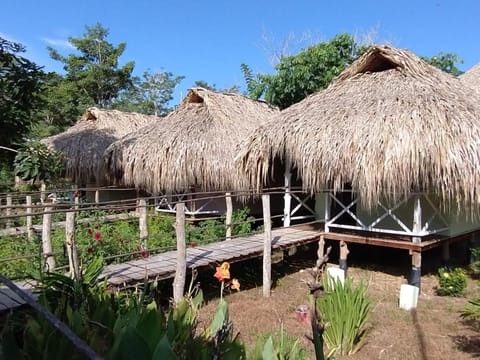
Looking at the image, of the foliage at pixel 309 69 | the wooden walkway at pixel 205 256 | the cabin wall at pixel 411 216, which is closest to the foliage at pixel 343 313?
the wooden walkway at pixel 205 256

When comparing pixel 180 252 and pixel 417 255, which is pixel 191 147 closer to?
pixel 180 252

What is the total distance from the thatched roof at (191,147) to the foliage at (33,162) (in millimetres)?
5610

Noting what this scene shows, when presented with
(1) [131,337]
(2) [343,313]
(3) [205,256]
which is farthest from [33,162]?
(3) [205,256]

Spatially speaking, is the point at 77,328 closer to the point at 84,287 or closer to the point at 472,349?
the point at 84,287

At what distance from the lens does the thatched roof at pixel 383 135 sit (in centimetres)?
564

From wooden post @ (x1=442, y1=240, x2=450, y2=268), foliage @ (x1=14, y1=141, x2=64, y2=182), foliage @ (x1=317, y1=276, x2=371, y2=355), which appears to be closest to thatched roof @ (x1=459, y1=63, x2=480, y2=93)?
wooden post @ (x1=442, y1=240, x2=450, y2=268)

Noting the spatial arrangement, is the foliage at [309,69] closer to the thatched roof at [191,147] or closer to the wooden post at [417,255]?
the thatched roof at [191,147]

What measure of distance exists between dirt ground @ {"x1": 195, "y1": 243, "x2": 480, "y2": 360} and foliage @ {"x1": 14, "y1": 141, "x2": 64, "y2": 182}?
66.6 inches

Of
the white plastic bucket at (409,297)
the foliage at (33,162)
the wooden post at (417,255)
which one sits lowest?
the white plastic bucket at (409,297)

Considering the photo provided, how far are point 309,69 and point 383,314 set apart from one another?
26.7ft

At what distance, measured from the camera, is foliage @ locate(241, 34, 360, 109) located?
1181 centimetres

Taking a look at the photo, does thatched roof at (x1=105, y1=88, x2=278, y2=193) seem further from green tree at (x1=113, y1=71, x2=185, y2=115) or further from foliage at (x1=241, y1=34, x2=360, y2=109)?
green tree at (x1=113, y1=71, x2=185, y2=115)

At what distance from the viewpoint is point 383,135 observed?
586 centimetres

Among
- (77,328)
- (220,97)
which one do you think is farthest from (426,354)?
(220,97)
